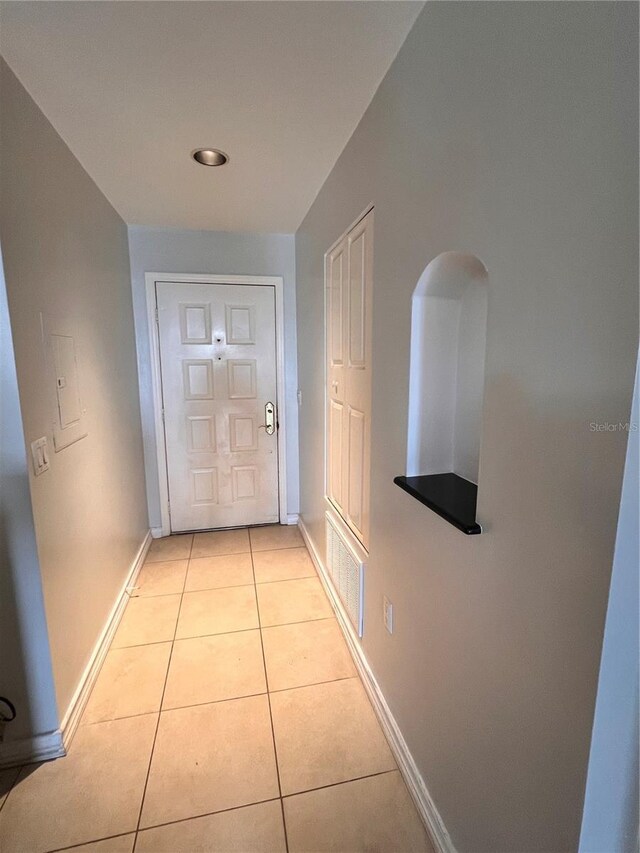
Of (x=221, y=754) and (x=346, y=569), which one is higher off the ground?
(x=346, y=569)

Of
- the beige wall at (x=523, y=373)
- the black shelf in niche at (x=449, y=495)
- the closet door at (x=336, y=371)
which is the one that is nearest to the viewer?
the beige wall at (x=523, y=373)

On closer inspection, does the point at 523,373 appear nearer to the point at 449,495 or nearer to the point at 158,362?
the point at 449,495

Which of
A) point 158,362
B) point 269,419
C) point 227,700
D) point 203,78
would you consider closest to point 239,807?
point 227,700

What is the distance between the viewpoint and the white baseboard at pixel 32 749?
4.44 feet

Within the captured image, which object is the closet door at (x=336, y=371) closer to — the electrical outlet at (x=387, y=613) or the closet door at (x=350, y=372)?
the closet door at (x=350, y=372)

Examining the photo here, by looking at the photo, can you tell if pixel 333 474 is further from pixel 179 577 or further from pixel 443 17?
pixel 443 17

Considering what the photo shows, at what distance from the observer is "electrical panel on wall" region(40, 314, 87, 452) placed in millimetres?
1478

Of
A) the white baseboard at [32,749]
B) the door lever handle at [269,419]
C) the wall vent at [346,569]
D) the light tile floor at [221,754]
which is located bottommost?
the light tile floor at [221,754]

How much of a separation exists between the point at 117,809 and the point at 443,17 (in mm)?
2437

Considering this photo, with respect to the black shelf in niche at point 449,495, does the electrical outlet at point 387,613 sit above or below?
below

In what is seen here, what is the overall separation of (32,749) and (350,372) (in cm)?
186

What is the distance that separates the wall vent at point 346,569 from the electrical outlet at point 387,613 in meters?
0.22

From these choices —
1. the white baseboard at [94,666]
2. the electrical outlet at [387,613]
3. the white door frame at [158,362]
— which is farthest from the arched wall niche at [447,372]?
the white door frame at [158,362]

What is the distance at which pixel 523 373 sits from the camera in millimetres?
756
